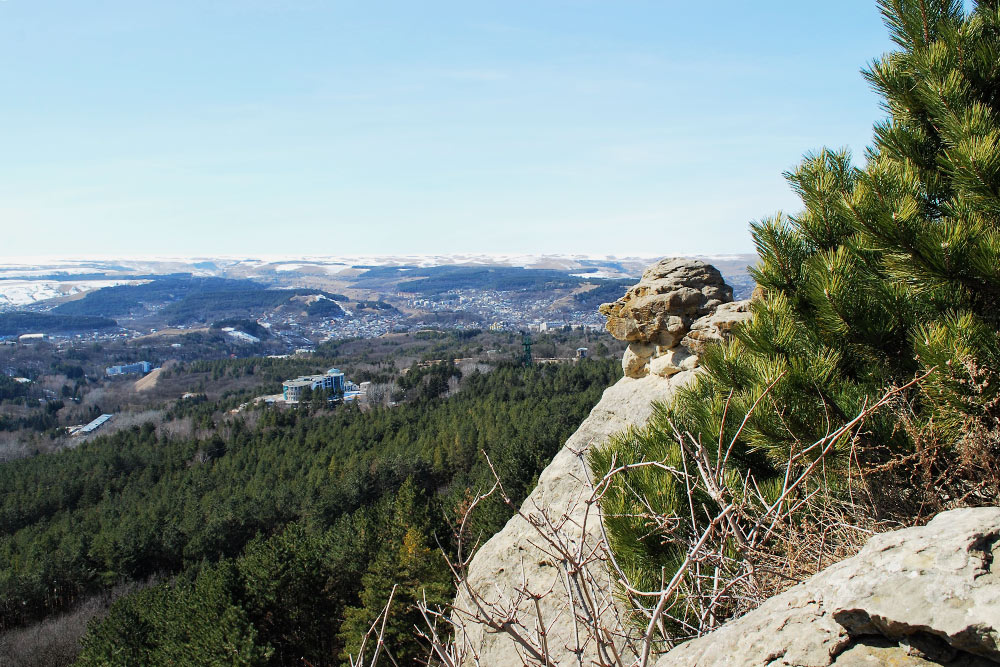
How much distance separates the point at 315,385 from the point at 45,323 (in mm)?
140824

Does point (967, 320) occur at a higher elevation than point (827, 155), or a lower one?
lower

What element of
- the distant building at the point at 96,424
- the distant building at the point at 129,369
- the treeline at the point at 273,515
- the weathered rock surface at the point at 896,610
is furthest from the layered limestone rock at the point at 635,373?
the distant building at the point at 129,369

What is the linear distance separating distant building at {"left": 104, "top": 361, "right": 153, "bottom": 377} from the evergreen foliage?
135 m

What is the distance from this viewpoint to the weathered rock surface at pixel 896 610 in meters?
1.73

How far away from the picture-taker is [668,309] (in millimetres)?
9969

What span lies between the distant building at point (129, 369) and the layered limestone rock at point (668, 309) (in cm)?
12959

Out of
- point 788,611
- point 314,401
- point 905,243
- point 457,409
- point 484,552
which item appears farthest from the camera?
point 314,401

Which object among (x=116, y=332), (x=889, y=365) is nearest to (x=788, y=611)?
(x=889, y=365)

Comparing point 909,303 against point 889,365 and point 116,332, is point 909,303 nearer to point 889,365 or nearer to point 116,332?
point 889,365

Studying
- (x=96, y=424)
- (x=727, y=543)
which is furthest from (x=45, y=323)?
(x=727, y=543)

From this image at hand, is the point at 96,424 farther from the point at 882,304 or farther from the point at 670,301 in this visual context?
the point at 882,304

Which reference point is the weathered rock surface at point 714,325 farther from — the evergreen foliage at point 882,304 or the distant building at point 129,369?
the distant building at point 129,369

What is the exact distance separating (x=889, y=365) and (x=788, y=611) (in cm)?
244

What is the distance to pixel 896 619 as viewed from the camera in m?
1.79
